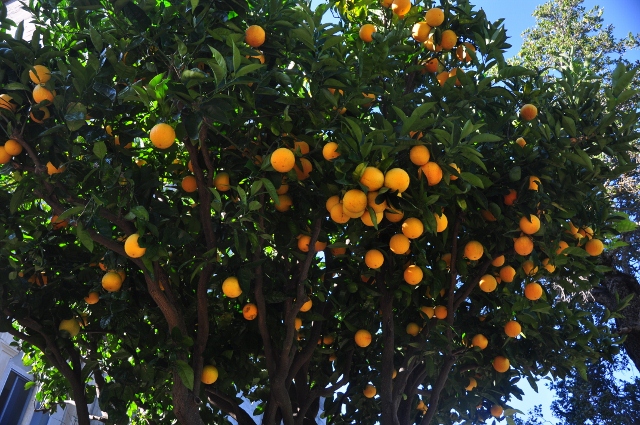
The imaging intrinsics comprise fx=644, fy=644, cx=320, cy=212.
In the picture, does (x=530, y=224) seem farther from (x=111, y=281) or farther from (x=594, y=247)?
(x=111, y=281)

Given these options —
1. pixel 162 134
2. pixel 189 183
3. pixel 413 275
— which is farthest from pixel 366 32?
pixel 162 134

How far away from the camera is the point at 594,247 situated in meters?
4.07

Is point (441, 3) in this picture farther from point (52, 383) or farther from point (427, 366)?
point (52, 383)

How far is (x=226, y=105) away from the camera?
3.27 m

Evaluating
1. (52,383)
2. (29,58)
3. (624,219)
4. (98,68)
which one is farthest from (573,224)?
(52,383)

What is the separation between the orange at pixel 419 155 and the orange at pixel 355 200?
39 centimetres

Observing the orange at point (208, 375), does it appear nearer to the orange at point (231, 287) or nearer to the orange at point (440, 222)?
the orange at point (231, 287)

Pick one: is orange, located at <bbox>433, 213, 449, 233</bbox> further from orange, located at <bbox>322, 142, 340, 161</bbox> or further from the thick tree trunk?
the thick tree trunk

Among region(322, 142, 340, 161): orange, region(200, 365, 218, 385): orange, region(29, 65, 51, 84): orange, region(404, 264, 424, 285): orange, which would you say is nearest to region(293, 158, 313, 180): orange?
region(322, 142, 340, 161): orange

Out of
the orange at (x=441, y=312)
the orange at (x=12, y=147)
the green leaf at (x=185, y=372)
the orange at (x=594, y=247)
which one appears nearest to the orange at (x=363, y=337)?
the orange at (x=441, y=312)

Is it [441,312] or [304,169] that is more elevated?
[304,169]

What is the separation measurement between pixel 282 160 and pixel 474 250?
1.35m

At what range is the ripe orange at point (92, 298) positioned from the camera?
171 inches

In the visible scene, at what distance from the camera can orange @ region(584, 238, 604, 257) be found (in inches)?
159
